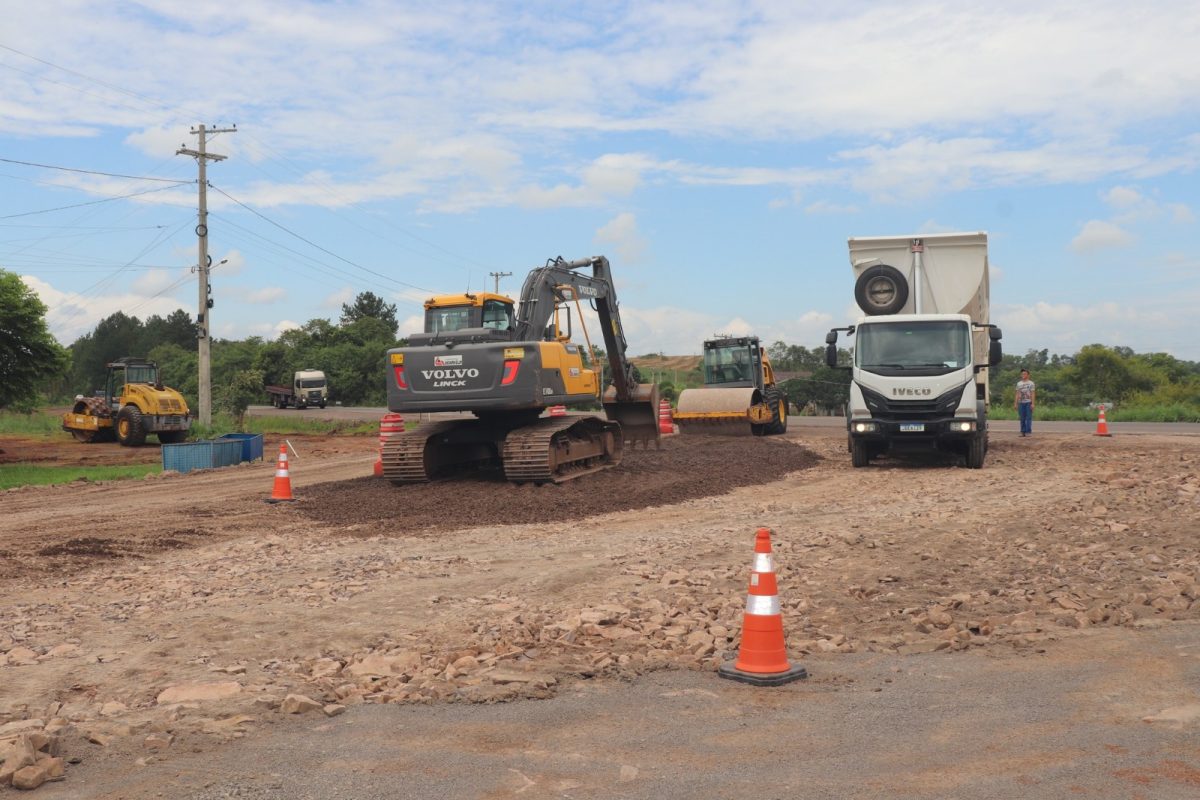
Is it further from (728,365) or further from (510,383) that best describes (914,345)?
(728,365)

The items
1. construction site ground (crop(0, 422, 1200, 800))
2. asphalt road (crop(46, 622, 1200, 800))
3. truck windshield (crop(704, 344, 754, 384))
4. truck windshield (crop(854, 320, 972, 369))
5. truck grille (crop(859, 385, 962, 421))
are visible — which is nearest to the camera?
asphalt road (crop(46, 622, 1200, 800))

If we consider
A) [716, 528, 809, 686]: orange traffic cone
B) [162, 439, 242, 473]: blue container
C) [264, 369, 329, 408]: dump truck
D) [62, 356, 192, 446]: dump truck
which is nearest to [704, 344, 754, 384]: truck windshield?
[162, 439, 242, 473]: blue container

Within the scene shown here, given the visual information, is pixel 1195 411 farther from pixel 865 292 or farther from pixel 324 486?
pixel 324 486

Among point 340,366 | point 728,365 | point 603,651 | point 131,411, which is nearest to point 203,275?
point 131,411

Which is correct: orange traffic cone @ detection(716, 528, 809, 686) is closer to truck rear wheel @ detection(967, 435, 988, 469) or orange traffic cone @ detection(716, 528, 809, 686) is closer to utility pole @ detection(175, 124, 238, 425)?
truck rear wheel @ detection(967, 435, 988, 469)

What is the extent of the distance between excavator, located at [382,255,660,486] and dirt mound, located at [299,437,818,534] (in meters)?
0.45

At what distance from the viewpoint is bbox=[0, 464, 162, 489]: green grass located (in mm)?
21453

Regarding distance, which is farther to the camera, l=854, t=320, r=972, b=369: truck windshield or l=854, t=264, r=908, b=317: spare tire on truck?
l=854, t=264, r=908, b=317: spare tire on truck

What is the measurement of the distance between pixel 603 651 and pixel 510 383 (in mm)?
8369

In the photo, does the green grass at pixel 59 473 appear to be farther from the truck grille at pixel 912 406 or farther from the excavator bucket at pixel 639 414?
the truck grille at pixel 912 406

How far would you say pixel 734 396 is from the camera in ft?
88.4

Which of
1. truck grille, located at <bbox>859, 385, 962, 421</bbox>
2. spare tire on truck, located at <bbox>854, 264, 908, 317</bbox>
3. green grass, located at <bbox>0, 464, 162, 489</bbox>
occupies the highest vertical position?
spare tire on truck, located at <bbox>854, 264, 908, 317</bbox>

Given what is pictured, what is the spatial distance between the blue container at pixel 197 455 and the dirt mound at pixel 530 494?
636 centimetres

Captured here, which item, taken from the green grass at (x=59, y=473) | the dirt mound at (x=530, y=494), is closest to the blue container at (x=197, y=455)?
the green grass at (x=59, y=473)
